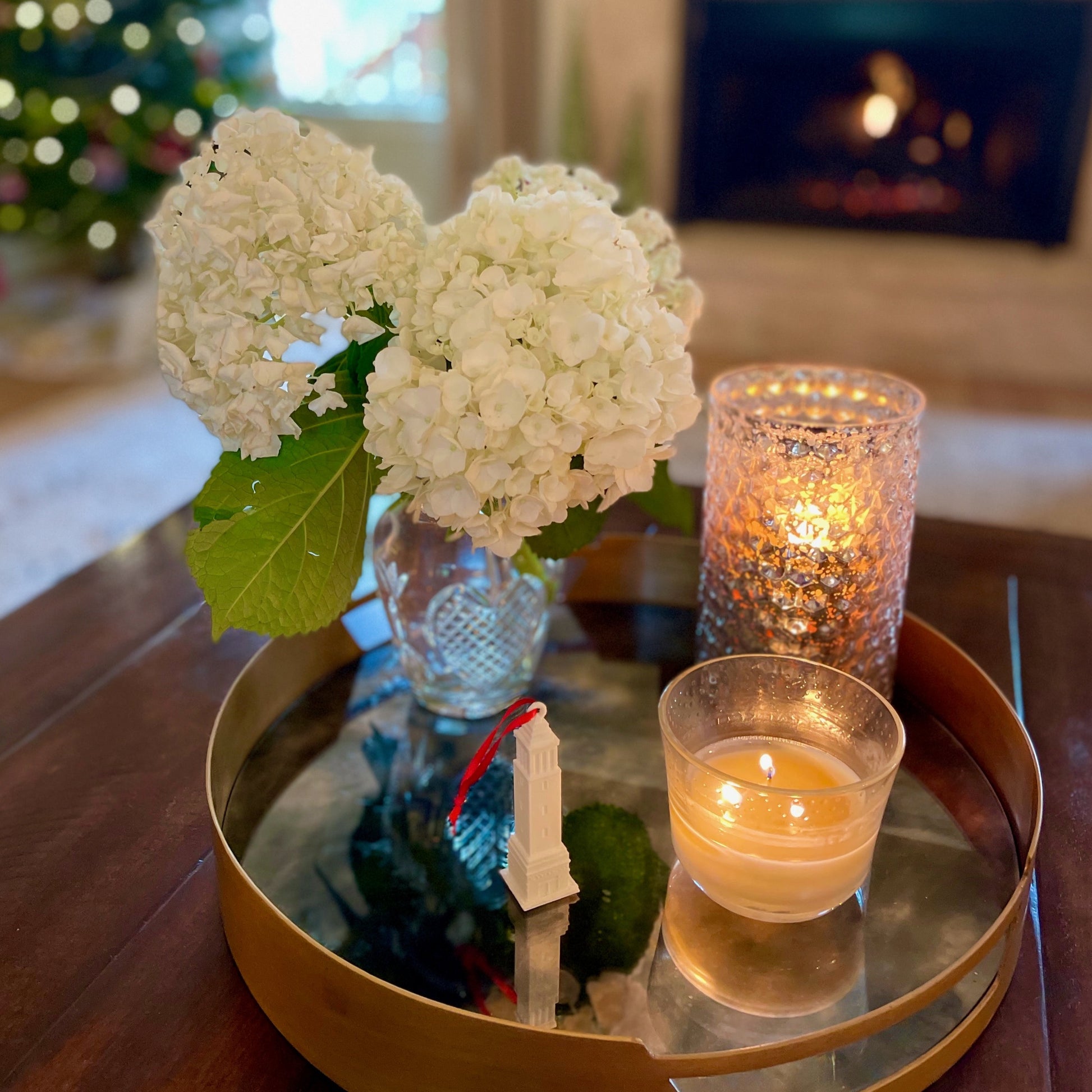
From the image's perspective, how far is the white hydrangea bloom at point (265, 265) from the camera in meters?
0.56

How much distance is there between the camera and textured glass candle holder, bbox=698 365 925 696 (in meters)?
0.72

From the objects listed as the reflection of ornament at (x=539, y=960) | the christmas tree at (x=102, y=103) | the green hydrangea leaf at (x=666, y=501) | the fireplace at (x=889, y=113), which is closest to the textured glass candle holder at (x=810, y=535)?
the green hydrangea leaf at (x=666, y=501)

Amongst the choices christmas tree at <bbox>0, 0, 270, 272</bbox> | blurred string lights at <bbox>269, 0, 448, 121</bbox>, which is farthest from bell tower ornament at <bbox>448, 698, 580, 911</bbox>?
blurred string lights at <bbox>269, 0, 448, 121</bbox>

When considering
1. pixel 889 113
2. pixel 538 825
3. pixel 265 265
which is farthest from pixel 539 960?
pixel 889 113

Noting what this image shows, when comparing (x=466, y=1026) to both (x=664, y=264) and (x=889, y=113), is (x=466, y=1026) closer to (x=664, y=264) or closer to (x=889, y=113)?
(x=664, y=264)

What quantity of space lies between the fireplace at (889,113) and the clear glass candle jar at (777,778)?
9.10ft

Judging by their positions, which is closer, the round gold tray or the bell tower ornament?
the round gold tray

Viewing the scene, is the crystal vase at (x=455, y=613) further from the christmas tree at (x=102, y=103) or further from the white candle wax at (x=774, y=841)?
the christmas tree at (x=102, y=103)

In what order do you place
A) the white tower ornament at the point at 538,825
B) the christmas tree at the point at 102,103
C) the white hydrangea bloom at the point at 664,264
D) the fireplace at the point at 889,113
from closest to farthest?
the white tower ornament at the point at 538,825 → the white hydrangea bloom at the point at 664,264 → the fireplace at the point at 889,113 → the christmas tree at the point at 102,103

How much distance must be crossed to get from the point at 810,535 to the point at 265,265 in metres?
0.41

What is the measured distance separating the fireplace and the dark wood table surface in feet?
7.57

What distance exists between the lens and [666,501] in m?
0.82

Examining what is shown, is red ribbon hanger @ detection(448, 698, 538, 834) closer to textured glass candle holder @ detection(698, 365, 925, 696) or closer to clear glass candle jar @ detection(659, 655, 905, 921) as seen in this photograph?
clear glass candle jar @ detection(659, 655, 905, 921)

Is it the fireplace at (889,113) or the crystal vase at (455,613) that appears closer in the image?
the crystal vase at (455,613)
